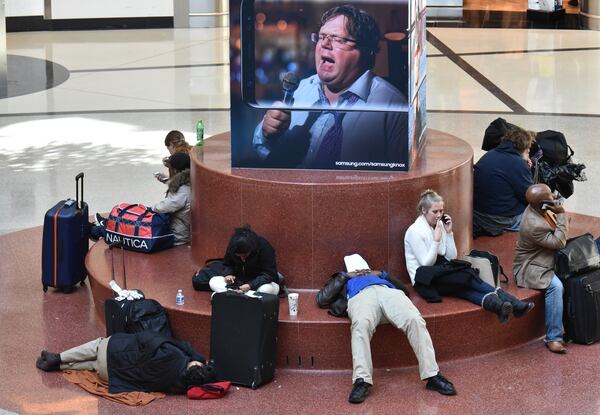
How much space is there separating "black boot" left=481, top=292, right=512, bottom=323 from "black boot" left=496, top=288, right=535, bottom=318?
0.20ft

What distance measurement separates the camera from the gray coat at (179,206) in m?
9.32

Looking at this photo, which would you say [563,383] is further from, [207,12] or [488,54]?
[207,12]

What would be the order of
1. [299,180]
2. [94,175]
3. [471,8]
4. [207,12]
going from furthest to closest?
[471,8] < [207,12] < [94,175] < [299,180]

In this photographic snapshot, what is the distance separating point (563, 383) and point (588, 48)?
14.9 m

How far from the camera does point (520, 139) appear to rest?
31.2ft

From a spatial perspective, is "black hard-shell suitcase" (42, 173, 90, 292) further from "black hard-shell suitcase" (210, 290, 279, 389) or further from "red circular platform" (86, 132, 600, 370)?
"black hard-shell suitcase" (210, 290, 279, 389)

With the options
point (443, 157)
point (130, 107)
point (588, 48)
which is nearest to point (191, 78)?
point (130, 107)

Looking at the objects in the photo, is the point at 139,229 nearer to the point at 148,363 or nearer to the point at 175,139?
the point at 175,139

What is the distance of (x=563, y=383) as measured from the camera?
25.0ft

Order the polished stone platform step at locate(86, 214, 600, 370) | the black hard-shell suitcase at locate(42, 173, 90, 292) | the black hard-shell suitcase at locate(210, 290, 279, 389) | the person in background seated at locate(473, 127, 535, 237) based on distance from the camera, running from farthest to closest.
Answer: the person in background seated at locate(473, 127, 535, 237) → the black hard-shell suitcase at locate(42, 173, 90, 292) → the polished stone platform step at locate(86, 214, 600, 370) → the black hard-shell suitcase at locate(210, 290, 279, 389)

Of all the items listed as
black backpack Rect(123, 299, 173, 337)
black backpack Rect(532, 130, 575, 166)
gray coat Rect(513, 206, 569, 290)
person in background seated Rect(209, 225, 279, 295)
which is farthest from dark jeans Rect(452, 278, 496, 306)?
black backpack Rect(532, 130, 575, 166)

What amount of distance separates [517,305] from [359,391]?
1299 millimetres

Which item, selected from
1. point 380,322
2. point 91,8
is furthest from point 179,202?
point 91,8

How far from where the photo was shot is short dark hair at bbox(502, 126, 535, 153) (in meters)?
9.51
